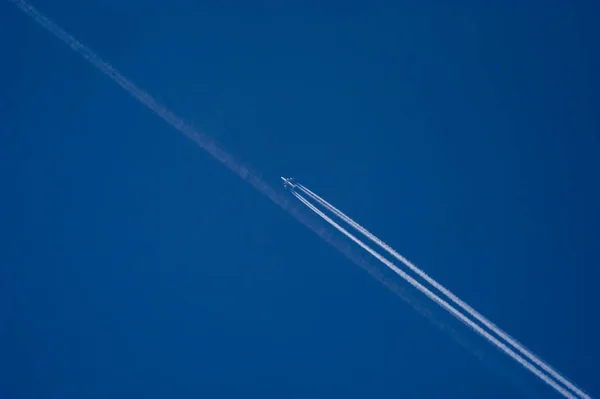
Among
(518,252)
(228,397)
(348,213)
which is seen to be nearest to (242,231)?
(348,213)

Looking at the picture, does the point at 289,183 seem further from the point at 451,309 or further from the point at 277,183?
the point at 451,309

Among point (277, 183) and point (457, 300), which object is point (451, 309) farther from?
point (277, 183)

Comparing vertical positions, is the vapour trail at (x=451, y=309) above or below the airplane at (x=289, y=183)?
below

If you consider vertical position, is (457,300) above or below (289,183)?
below

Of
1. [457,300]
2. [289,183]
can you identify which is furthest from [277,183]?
[457,300]

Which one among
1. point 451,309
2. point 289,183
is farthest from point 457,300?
point 289,183

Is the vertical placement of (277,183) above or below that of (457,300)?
Result: above

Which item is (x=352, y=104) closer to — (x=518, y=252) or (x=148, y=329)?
(x=518, y=252)
